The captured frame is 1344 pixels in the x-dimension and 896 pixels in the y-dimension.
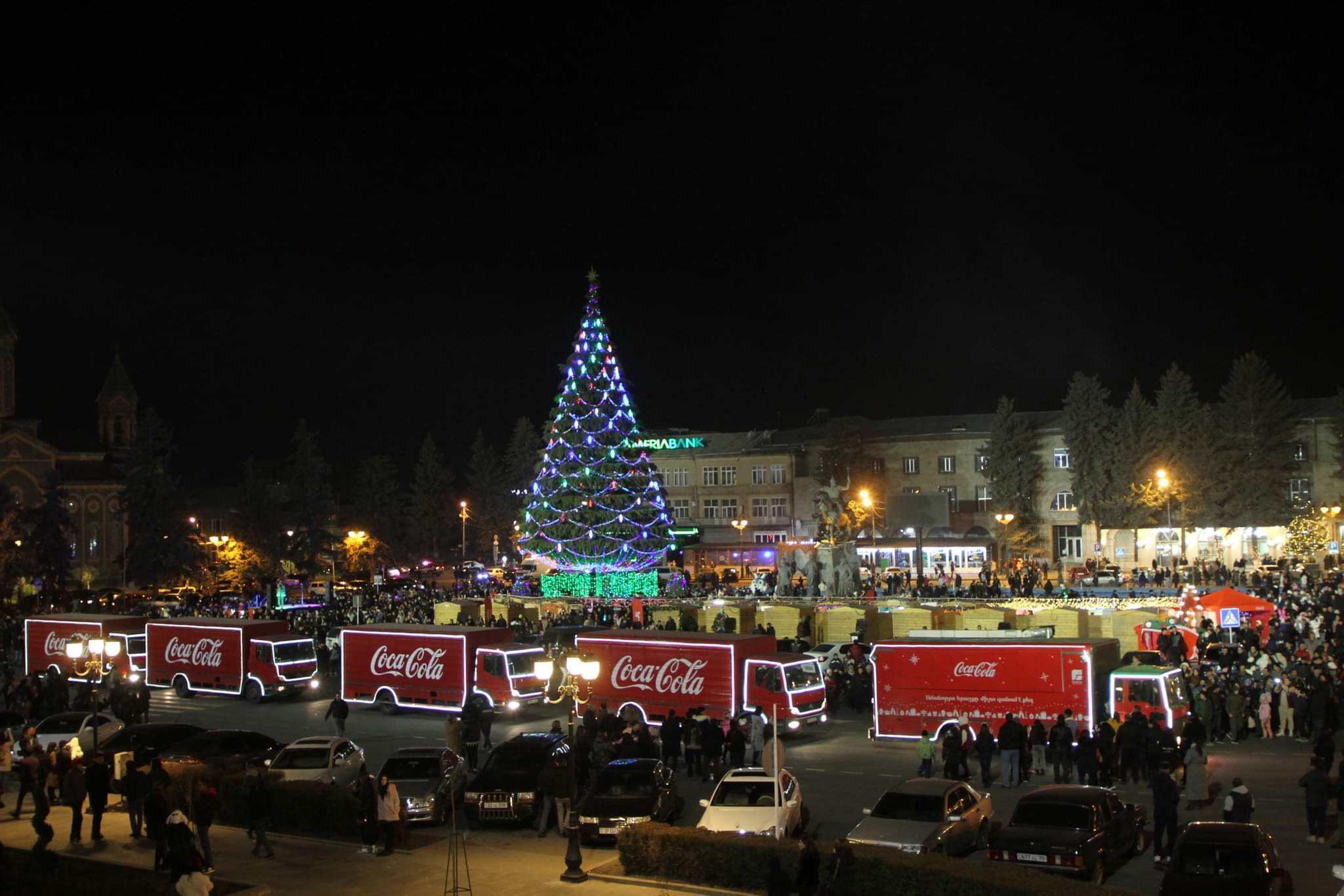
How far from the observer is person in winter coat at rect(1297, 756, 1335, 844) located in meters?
16.3

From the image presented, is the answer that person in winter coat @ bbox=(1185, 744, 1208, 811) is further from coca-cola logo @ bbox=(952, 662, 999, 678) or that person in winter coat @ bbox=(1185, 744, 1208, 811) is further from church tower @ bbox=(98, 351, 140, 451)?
church tower @ bbox=(98, 351, 140, 451)

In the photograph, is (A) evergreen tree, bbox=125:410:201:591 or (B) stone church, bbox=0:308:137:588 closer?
(A) evergreen tree, bbox=125:410:201:591

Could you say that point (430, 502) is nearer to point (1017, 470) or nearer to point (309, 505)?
point (309, 505)

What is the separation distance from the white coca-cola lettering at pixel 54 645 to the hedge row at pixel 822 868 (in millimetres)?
29637

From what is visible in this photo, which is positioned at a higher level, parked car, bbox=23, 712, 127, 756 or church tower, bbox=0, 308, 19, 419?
church tower, bbox=0, 308, 19, 419

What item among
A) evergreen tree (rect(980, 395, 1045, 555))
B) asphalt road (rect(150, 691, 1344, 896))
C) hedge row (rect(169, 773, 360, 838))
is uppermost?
evergreen tree (rect(980, 395, 1045, 555))

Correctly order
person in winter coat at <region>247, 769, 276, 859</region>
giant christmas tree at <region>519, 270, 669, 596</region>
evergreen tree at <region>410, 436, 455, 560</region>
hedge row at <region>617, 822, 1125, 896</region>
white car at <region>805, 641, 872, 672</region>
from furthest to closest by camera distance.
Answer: evergreen tree at <region>410, 436, 455, 560</region> < giant christmas tree at <region>519, 270, 669, 596</region> < white car at <region>805, 641, 872, 672</region> < person in winter coat at <region>247, 769, 276, 859</region> < hedge row at <region>617, 822, 1125, 896</region>

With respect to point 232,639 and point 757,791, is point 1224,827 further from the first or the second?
point 232,639

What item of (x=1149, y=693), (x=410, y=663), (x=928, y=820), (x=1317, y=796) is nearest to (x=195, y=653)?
(x=410, y=663)

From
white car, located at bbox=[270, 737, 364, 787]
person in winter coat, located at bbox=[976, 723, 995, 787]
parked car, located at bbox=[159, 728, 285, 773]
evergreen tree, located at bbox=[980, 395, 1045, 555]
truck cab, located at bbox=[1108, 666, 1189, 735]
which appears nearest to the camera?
white car, located at bbox=[270, 737, 364, 787]

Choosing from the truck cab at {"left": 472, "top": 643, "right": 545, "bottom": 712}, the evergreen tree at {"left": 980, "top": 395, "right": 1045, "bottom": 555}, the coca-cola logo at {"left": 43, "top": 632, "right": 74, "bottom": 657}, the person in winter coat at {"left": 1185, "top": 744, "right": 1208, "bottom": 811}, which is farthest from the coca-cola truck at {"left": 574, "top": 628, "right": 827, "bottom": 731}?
the evergreen tree at {"left": 980, "top": 395, "right": 1045, "bottom": 555}

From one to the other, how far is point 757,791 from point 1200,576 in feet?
122

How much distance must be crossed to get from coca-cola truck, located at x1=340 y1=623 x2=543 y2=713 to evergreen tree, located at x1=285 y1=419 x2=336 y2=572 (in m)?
50.9

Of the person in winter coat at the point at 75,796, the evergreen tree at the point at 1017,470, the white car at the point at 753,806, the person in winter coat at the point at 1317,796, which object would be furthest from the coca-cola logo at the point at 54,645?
the evergreen tree at the point at 1017,470
